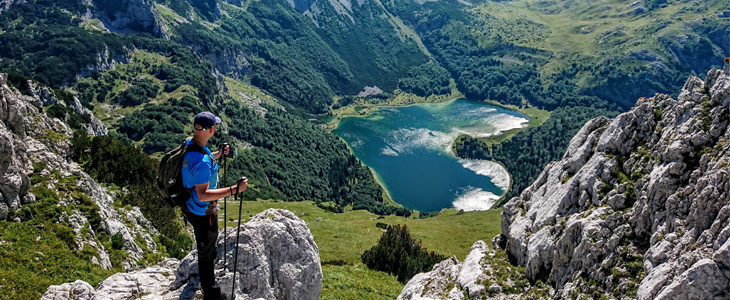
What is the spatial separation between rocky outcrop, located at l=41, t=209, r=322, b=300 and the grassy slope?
186 cm

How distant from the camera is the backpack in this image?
12.1 meters

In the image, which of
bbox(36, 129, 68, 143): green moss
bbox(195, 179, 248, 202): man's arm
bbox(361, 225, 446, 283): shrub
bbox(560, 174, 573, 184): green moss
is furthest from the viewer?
bbox(361, 225, 446, 283): shrub

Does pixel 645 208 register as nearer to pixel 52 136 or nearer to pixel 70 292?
pixel 70 292

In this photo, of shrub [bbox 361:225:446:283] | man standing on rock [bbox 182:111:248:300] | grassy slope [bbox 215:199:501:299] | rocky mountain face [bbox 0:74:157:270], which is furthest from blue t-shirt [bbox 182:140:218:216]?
shrub [bbox 361:225:446:283]

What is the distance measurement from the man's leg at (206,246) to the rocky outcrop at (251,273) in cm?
128

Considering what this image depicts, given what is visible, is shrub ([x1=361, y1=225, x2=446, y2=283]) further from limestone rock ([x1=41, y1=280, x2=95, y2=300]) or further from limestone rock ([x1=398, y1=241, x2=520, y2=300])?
limestone rock ([x1=41, y1=280, x2=95, y2=300])

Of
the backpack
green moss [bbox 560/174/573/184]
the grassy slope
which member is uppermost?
the backpack

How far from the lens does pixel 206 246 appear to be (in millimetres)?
13664

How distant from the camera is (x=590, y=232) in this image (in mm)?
25500

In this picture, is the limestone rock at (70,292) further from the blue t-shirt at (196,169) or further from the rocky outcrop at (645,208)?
the rocky outcrop at (645,208)

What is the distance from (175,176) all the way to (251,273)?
623 cm

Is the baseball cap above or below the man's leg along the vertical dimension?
above

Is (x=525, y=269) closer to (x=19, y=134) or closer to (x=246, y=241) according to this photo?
(x=246, y=241)

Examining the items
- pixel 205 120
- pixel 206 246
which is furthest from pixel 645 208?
pixel 205 120
